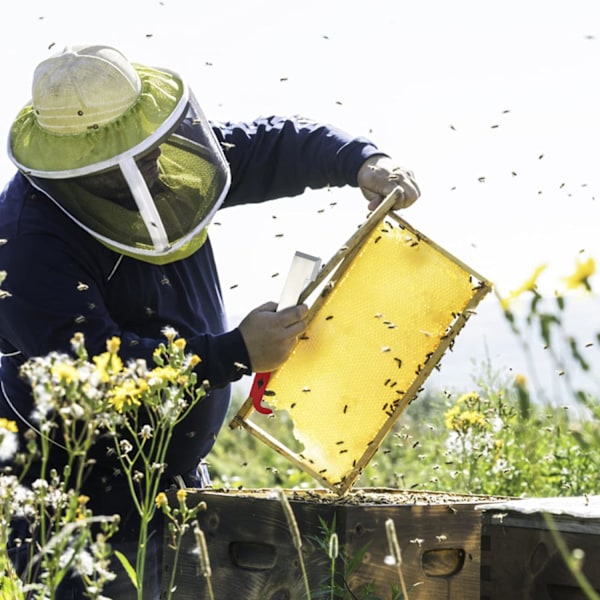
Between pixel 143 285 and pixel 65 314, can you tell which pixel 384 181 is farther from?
pixel 65 314

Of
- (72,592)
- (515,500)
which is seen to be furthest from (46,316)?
(515,500)

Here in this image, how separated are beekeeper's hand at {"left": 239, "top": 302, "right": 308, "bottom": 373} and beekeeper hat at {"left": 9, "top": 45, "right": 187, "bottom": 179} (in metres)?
0.85

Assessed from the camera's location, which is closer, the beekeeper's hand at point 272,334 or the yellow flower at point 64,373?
the yellow flower at point 64,373

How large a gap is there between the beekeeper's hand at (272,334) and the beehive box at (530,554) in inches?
37.6

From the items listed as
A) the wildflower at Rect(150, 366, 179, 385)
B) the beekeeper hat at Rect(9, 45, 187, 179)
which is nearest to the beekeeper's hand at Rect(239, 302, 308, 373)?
the beekeeper hat at Rect(9, 45, 187, 179)

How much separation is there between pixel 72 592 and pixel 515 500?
1.81 m

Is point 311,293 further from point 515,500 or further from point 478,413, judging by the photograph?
point 478,413

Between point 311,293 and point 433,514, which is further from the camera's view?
point 311,293

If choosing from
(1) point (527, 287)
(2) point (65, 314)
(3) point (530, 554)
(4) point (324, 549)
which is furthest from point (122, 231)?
(1) point (527, 287)

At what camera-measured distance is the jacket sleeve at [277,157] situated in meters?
4.98

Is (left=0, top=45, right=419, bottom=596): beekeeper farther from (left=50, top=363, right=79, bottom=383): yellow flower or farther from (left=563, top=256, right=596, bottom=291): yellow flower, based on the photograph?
(left=563, top=256, right=596, bottom=291): yellow flower

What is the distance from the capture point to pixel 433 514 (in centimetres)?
362

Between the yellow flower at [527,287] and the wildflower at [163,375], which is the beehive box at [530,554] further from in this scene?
the yellow flower at [527,287]

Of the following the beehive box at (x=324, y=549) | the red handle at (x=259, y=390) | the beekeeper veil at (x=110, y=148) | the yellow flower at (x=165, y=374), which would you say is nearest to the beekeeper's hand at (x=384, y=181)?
the beekeeper veil at (x=110, y=148)
